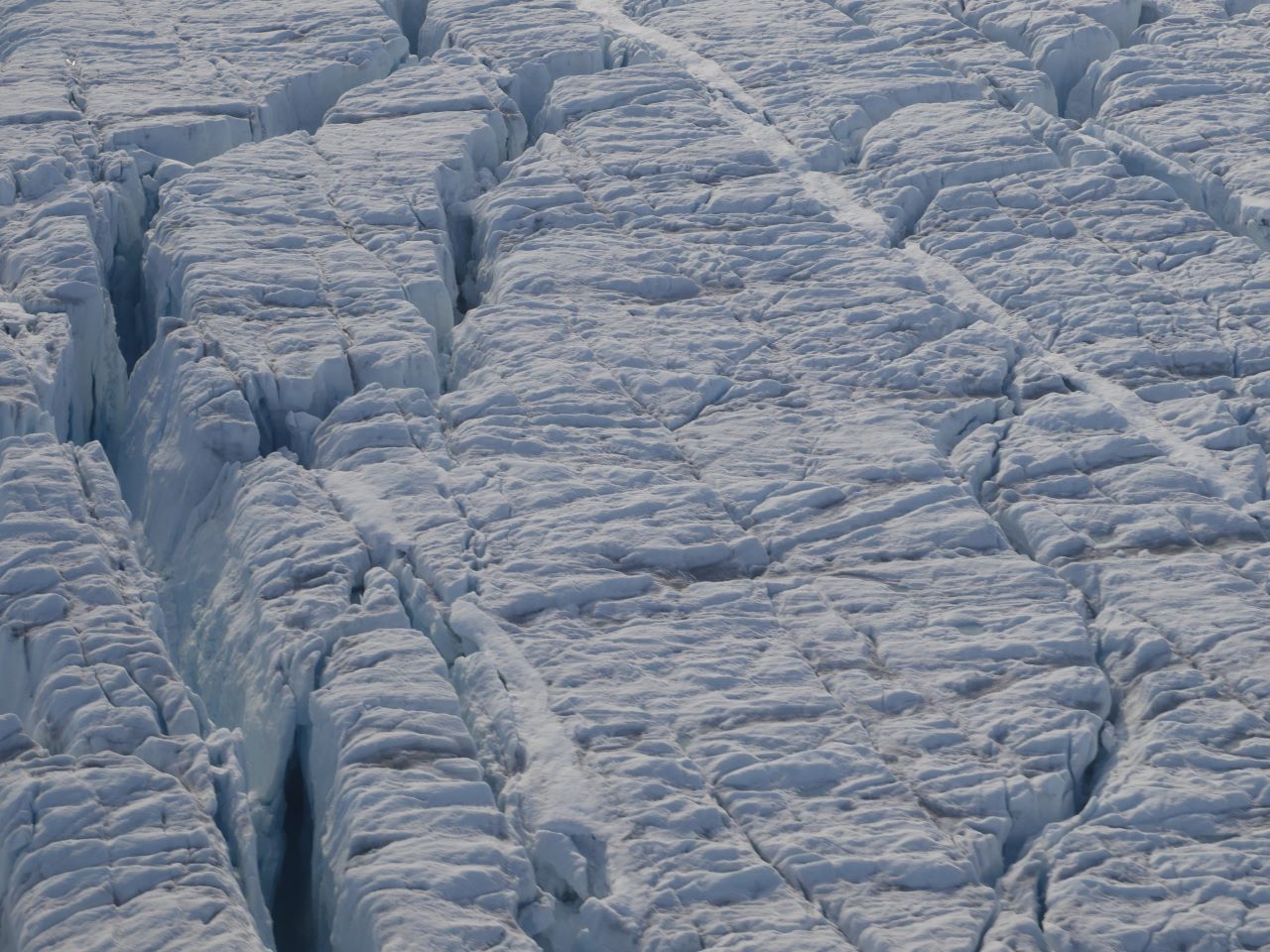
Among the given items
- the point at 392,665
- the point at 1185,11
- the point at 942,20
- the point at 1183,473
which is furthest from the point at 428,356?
the point at 1185,11

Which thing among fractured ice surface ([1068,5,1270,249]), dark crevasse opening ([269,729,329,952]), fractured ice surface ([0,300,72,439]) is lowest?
dark crevasse opening ([269,729,329,952])

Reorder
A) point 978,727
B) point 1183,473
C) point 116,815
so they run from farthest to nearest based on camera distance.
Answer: point 1183,473 < point 978,727 < point 116,815

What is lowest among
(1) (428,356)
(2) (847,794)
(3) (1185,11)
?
(2) (847,794)

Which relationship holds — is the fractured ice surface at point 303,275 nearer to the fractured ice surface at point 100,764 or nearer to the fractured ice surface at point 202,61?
the fractured ice surface at point 202,61

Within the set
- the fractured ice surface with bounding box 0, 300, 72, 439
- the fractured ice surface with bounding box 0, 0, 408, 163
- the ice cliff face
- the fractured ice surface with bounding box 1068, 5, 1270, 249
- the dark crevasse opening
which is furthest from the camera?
the fractured ice surface with bounding box 0, 0, 408, 163

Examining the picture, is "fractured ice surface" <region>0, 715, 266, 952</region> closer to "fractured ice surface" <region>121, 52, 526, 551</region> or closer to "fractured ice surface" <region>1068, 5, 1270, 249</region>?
"fractured ice surface" <region>121, 52, 526, 551</region>

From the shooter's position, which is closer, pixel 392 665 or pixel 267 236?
pixel 392 665

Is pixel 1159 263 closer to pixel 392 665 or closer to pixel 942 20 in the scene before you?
pixel 942 20

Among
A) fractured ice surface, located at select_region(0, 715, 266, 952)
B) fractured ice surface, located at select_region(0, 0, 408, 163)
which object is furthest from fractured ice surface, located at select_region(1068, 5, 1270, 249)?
fractured ice surface, located at select_region(0, 715, 266, 952)
